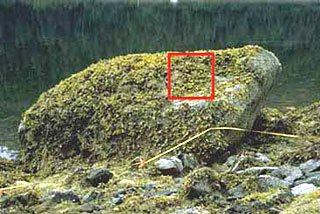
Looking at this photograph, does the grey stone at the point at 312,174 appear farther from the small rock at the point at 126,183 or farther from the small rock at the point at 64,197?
the small rock at the point at 64,197

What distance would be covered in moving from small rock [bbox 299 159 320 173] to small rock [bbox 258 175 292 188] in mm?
502

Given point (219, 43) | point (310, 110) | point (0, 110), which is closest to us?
point (310, 110)

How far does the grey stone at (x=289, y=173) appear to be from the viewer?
21.9 feet

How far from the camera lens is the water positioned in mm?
20219

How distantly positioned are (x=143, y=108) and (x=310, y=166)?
283 centimetres

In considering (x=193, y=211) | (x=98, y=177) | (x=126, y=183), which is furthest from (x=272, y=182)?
(x=98, y=177)

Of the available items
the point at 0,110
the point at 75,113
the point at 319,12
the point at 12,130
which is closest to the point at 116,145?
the point at 75,113

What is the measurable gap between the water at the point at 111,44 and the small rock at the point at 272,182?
6.92m

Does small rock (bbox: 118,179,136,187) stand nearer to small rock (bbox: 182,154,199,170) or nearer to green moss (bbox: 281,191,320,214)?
small rock (bbox: 182,154,199,170)

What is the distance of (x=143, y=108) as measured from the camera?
8.96 metres

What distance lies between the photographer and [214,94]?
898 cm

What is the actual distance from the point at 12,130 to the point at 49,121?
18.2ft

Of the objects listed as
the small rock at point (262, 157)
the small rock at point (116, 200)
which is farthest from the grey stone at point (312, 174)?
the small rock at point (116, 200)

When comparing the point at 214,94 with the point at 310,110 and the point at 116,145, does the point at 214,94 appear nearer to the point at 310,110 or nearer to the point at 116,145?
the point at 116,145
